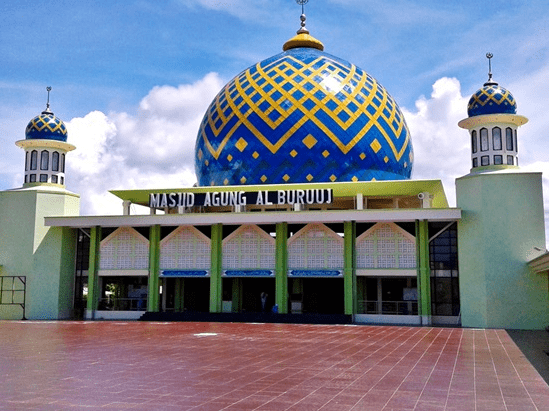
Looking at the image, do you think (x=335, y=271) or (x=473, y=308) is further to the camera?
(x=335, y=271)

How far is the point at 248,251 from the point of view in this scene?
2644cm

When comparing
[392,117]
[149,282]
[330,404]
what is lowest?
[330,404]

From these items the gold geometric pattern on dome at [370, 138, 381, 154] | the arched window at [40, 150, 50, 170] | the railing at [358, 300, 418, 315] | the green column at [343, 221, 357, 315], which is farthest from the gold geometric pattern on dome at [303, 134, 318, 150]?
the arched window at [40, 150, 50, 170]

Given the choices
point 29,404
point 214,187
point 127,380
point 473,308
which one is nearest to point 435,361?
point 127,380

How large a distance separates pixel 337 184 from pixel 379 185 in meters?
1.68

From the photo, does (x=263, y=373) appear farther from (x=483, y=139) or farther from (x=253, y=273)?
(x=483, y=139)

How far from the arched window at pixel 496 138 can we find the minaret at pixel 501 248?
863 millimetres

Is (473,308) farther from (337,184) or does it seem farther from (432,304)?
(337,184)

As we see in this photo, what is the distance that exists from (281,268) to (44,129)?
12.7m

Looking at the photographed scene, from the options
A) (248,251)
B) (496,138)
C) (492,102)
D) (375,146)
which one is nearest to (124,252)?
(248,251)

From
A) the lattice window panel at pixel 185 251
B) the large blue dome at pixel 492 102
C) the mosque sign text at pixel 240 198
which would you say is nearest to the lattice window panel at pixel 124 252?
the lattice window panel at pixel 185 251

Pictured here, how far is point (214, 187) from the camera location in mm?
27344

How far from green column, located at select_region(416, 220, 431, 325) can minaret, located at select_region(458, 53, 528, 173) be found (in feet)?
10.8

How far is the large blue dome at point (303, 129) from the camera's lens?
92.2 ft
